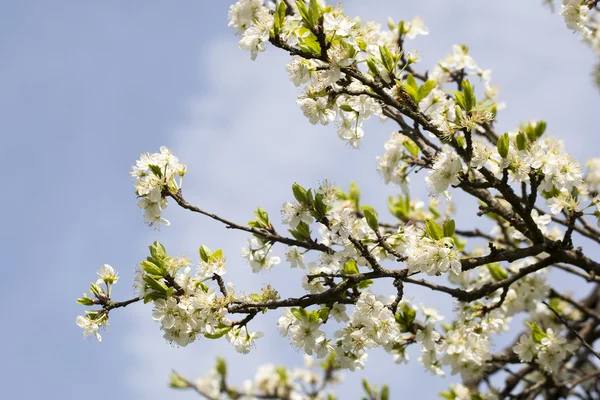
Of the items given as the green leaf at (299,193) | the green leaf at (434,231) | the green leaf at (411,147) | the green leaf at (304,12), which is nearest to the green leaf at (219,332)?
the green leaf at (299,193)

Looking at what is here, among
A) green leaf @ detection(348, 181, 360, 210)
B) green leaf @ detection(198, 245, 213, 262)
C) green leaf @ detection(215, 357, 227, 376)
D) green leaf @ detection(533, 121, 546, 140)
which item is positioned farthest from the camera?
green leaf @ detection(215, 357, 227, 376)

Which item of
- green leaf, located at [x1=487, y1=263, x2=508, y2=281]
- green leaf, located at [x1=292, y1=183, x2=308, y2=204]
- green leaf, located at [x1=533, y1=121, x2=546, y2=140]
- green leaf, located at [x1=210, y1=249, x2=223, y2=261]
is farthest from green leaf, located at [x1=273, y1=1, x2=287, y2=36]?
green leaf, located at [x1=487, y1=263, x2=508, y2=281]

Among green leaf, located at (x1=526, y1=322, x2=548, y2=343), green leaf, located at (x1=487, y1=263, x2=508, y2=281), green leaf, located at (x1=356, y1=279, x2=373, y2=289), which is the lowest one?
green leaf, located at (x1=356, y1=279, x2=373, y2=289)

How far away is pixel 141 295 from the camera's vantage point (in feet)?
9.68

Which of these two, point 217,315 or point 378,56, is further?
point 378,56

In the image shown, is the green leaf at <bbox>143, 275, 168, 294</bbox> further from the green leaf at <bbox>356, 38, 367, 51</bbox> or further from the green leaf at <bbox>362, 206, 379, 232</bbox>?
the green leaf at <bbox>356, 38, 367, 51</bbox>

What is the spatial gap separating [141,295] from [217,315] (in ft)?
1.15

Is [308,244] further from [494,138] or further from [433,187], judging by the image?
[494,138]

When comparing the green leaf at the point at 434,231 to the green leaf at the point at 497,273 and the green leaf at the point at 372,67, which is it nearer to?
the green leaf at the point at 372,67

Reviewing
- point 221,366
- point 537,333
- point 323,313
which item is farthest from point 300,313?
point 221,366

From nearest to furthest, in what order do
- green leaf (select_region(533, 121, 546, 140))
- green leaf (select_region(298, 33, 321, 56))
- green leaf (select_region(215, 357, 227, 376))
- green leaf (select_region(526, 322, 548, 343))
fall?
green leaf (select_region(298, 33, 321, 56))
green leaf (select_region(526, 322, 548, 343))
green leaf (select_region(533, 121, 546, 140))
green leaf (select_region(215, 357, 227, 376))

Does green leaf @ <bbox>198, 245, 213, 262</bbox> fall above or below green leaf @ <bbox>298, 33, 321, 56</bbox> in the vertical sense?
below

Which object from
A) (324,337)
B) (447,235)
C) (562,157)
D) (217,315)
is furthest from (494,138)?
(217,315)

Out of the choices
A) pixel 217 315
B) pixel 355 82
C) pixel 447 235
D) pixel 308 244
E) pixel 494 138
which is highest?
pixel 494 138
